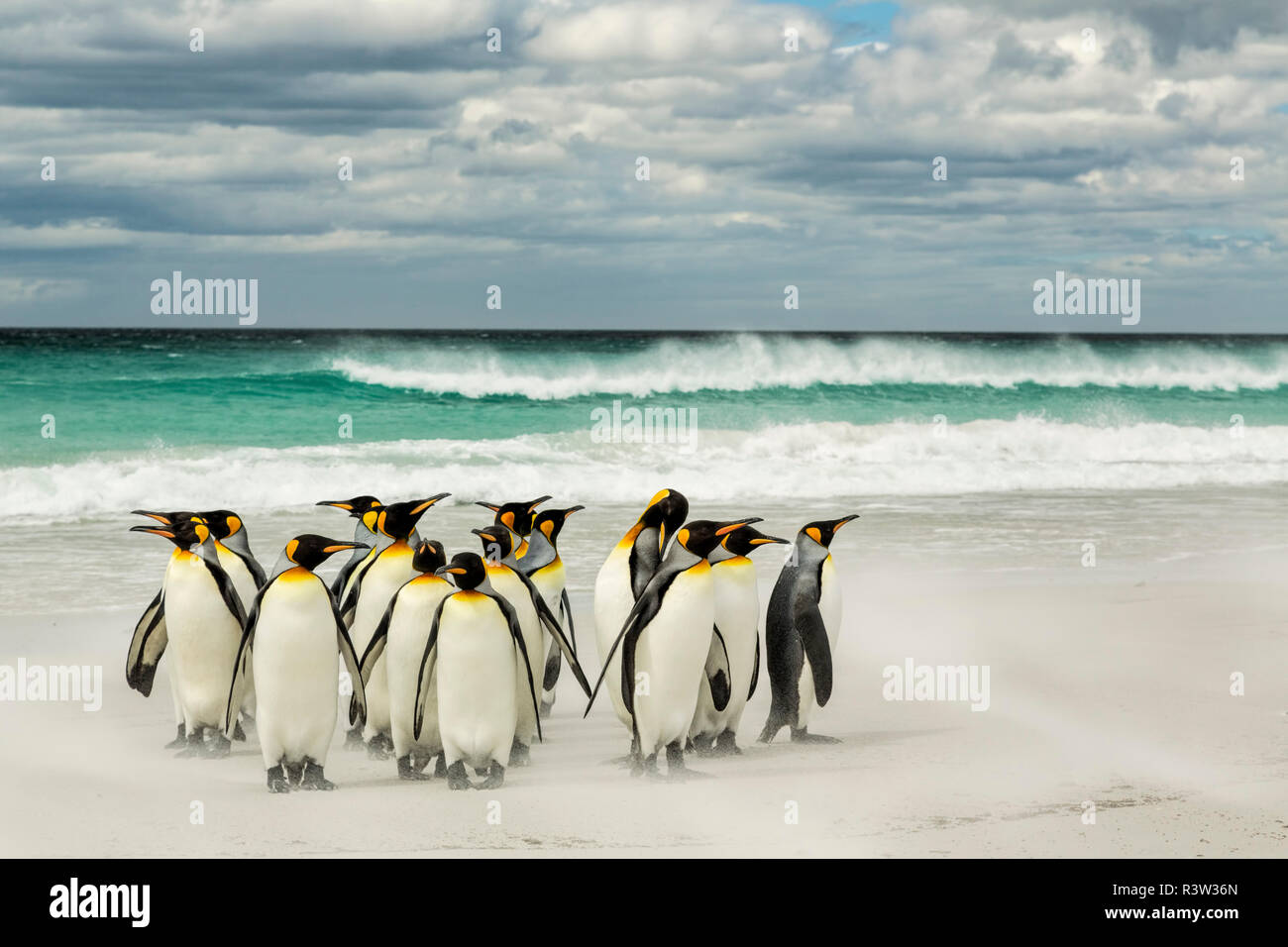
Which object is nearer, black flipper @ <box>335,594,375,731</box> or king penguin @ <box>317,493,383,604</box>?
black flipper @ <box>335,594,375,731</box>

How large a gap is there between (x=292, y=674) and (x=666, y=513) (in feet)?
5.09

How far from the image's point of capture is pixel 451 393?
95.0ft

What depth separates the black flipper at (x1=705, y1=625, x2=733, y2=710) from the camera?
5.40 m

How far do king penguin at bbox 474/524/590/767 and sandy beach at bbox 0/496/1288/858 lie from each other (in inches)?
4.8

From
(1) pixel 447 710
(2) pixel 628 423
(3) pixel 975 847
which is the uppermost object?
(2) pixel 628 423

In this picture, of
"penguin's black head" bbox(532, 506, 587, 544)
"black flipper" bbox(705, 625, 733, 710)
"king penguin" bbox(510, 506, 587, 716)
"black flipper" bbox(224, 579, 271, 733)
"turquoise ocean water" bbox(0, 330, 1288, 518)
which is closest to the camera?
"black flipper" bbox(224, 579, 271, 733)

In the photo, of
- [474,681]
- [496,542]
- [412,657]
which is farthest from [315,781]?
[496,542]

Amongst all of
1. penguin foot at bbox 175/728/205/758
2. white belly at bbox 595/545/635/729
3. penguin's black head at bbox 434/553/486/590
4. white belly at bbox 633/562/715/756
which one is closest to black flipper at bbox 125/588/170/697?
penguin foot at bbox 175/728/205/758

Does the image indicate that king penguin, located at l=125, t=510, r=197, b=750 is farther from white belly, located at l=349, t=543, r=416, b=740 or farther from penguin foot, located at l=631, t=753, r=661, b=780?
penguin foot, located at l=631, t=753, r=661, b=780

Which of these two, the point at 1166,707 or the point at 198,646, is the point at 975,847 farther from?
the point at 198,646

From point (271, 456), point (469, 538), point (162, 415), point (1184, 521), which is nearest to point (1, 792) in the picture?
point (469, 538)

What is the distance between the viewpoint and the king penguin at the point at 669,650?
5.22 metres

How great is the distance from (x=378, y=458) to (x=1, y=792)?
12517 mm

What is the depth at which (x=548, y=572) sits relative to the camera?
236 inches
